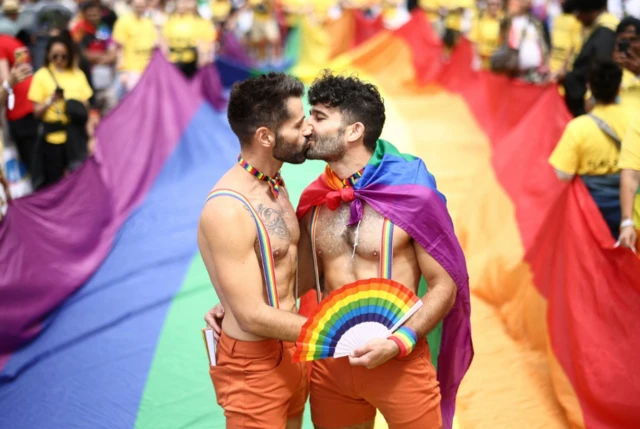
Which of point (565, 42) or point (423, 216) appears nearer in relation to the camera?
point (423, 216)

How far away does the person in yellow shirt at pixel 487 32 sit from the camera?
41.1 feet

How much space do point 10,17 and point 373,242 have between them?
7942 mm

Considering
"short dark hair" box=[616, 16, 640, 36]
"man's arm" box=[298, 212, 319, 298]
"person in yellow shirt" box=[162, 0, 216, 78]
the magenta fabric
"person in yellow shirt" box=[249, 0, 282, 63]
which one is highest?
"short dark hair" box=[616, 16, 640, 36]

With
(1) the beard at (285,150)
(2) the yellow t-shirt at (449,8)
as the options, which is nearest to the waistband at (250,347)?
(1) the beard at (285,150)

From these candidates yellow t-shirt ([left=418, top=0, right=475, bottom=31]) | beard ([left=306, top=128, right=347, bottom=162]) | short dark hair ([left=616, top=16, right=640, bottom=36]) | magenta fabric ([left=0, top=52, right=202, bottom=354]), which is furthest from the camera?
A: yellow t-shirt ([left=418, top=0, right=475, bottom=31])

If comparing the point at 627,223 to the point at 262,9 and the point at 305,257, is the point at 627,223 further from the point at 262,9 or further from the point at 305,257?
the point at 262,9

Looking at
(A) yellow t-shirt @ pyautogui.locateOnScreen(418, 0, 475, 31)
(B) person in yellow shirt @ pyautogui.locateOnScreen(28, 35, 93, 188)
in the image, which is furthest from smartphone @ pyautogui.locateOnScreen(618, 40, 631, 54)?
(A) yellow t-shirt @ pyautogui.locateOnScreen(418, 0, 475, 31)

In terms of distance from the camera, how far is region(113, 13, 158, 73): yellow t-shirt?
457 inches

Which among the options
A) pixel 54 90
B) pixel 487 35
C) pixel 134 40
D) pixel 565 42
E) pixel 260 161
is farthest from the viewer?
pixel 487 35

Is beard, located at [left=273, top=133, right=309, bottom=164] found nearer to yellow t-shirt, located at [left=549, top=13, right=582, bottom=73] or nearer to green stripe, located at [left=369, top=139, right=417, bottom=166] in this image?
green stripe, located at [left=369, top=139, right=417, bottom=166]

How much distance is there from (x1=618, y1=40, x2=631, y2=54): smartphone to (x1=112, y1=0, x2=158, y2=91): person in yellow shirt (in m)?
8.03

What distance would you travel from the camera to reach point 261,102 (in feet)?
10.7

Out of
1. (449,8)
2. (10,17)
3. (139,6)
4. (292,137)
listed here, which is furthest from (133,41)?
(292,137)

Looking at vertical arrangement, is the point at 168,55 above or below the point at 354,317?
below
